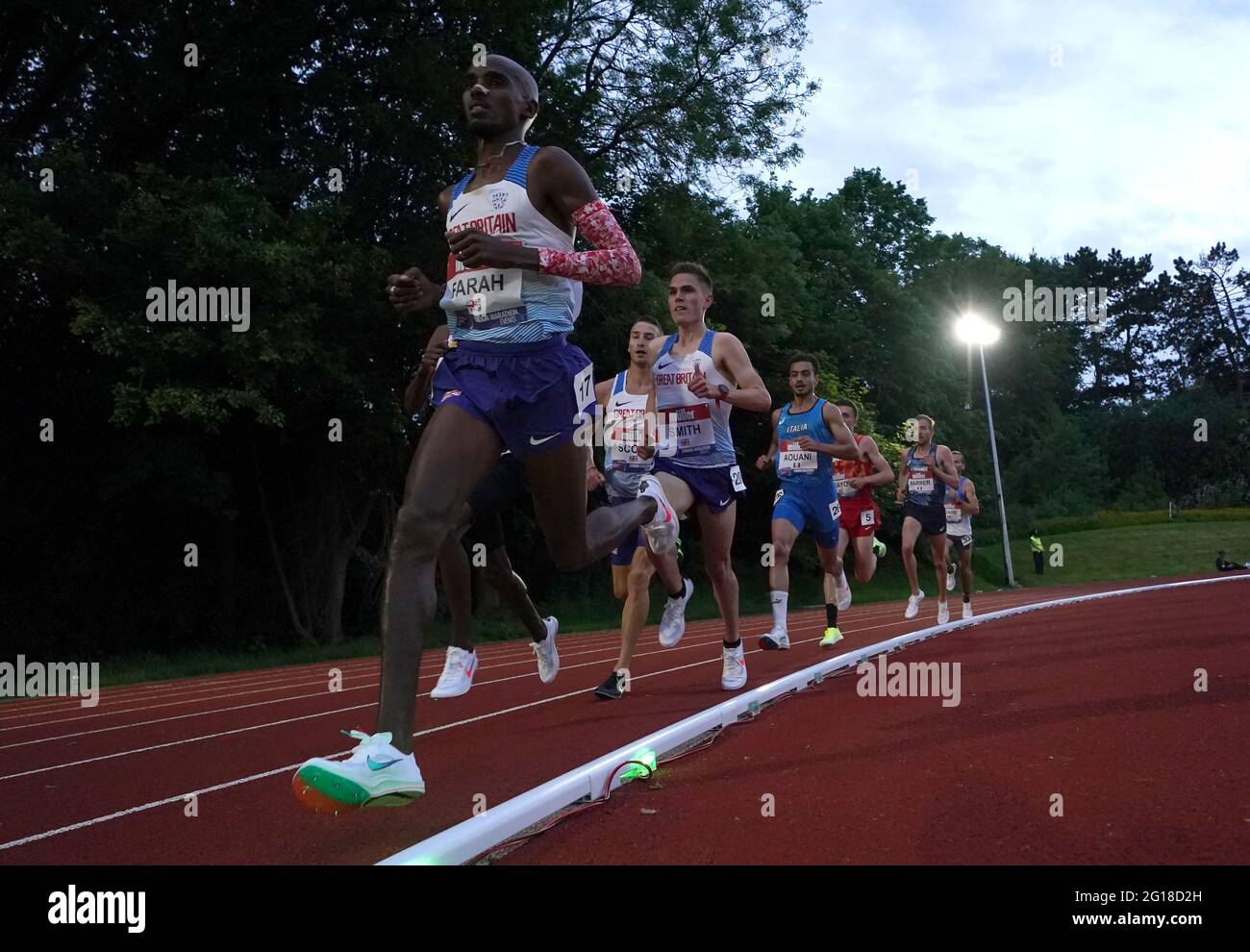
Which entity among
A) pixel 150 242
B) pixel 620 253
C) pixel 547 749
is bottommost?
pixel 547 749

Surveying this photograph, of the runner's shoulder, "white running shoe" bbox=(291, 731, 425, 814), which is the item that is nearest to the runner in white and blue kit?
the runner's shoulder

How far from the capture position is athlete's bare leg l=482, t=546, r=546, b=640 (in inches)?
213

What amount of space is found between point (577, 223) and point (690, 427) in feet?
9.92

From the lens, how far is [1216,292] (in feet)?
291

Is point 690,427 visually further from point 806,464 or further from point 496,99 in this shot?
point 496,99

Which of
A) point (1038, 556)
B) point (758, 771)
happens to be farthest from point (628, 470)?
point (1038, 556)

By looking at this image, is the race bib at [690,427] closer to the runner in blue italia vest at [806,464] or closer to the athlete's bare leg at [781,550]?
the athlete's bare leg at [781,550]

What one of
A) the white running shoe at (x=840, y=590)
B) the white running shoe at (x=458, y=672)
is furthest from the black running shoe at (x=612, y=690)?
the white running shoe at (x=840, y=590)

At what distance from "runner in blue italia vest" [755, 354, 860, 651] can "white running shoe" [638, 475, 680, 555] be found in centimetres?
290

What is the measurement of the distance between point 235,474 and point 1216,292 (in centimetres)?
8970

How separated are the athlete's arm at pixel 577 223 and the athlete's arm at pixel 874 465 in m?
7.52

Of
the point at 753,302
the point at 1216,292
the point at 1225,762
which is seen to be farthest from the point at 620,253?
the point at 1216,292

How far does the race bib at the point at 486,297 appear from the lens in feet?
12.2
